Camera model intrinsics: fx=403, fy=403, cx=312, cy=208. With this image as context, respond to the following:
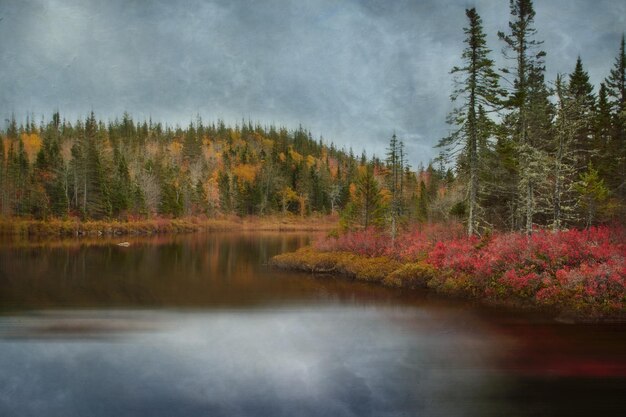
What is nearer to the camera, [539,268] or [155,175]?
[539,268]

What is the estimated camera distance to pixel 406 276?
2403 cm

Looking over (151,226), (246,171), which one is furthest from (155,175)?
(246,171)

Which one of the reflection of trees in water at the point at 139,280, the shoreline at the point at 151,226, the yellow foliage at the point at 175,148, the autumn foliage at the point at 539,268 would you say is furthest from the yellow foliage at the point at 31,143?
the autumn foliage at the point at 539,268

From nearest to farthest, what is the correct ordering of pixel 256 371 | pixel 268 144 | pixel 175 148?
1. pixel 256 371
2. pixel 175 148
3. pixel 268 144

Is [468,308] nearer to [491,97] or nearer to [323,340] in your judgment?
[323,340]

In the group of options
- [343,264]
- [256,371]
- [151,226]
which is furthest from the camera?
[151,226]

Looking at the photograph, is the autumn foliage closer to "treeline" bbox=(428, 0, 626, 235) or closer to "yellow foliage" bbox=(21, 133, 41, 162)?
"treeline" bbox=(428, 0, 626, 235)

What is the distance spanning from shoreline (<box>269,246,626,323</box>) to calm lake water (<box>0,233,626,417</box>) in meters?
0.98

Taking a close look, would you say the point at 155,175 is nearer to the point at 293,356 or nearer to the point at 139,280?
the point at 139,280

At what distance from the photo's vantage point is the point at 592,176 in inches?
1014

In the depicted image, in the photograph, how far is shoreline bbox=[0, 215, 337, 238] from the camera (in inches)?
2427

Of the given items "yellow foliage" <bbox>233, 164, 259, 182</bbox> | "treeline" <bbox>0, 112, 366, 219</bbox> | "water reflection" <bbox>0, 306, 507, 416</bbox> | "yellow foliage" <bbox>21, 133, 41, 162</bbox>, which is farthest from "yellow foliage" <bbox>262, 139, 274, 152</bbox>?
"water reflection" <bbox>0, 306, 507, 416</bbox>

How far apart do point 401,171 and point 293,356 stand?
153 feet

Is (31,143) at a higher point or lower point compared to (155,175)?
higher
